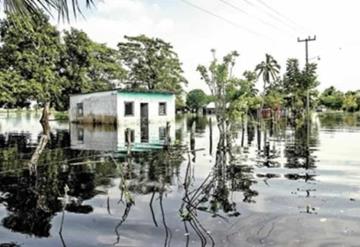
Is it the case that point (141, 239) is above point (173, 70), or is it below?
below

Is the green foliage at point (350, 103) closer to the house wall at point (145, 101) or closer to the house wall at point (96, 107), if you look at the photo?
the house wall at point (145, 101)

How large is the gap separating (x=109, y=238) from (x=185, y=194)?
3621mm

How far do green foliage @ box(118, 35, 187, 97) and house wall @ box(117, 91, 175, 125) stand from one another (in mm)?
9401

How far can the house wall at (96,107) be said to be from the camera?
1679 inches

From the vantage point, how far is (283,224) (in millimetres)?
8602

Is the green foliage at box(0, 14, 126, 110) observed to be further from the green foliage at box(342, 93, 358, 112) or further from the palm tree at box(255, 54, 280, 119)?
the green foliage at box(342, 93, 358, 112)

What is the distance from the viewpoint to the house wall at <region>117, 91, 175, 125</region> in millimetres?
42659

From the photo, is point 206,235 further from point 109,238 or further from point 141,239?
point 109,238

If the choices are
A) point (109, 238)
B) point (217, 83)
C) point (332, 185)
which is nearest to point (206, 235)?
point (109, 238)

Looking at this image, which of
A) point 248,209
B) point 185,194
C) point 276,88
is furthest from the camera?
point 276,88

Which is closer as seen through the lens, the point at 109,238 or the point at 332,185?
the point at 109,238

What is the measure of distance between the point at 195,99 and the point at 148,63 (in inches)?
1906

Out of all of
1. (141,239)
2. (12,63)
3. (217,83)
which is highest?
(12,63)

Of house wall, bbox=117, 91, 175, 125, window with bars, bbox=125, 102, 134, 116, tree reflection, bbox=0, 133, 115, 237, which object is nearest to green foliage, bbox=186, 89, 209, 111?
house wall, bbox=117, 91, 175, 125
